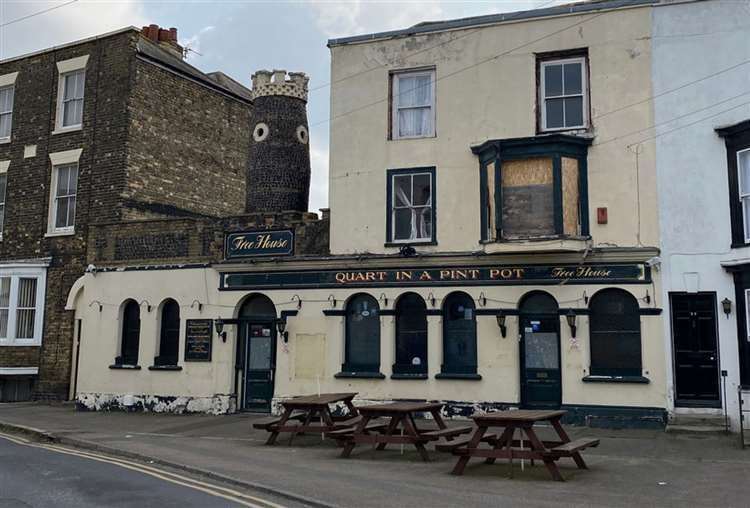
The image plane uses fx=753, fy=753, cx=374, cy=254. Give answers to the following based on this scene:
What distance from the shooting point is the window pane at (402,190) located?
1858cm

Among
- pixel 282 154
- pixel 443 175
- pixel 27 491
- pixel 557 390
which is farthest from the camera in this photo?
pixel 282 154

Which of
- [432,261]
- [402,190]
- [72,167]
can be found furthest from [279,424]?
[72,167]

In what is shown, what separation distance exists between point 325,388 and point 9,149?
14394mm

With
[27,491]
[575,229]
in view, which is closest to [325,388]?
[575,229]

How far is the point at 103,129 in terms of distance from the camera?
23312mm

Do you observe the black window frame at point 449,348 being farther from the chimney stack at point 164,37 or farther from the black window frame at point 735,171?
the chimney stack at point 164,37

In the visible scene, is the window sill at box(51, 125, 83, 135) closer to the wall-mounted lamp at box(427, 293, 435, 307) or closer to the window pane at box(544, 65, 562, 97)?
the wall-mounted lamp at box(427, 293, 435, 307)

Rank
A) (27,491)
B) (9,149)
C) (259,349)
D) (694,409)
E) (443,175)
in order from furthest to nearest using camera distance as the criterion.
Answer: (9,149), (259,349), (443,175), (694,409), (27,491)

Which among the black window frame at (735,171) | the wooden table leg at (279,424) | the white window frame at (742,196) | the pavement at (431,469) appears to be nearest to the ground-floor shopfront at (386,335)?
the pavement at (431,469)

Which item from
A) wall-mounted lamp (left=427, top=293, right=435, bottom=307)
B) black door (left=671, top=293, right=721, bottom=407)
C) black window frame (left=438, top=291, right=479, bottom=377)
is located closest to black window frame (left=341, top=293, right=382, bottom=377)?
wall-mounted lamp (left=427, top=293, right=435, bottom=307)

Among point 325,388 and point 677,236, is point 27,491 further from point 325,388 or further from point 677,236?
point 677,236

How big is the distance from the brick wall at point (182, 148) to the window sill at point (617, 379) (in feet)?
46.2

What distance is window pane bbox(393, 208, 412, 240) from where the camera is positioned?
18.4 m

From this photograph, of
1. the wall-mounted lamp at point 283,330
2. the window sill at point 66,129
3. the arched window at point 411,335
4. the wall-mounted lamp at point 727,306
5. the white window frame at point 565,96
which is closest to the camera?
the wall-mounted lamp at point 727,306
